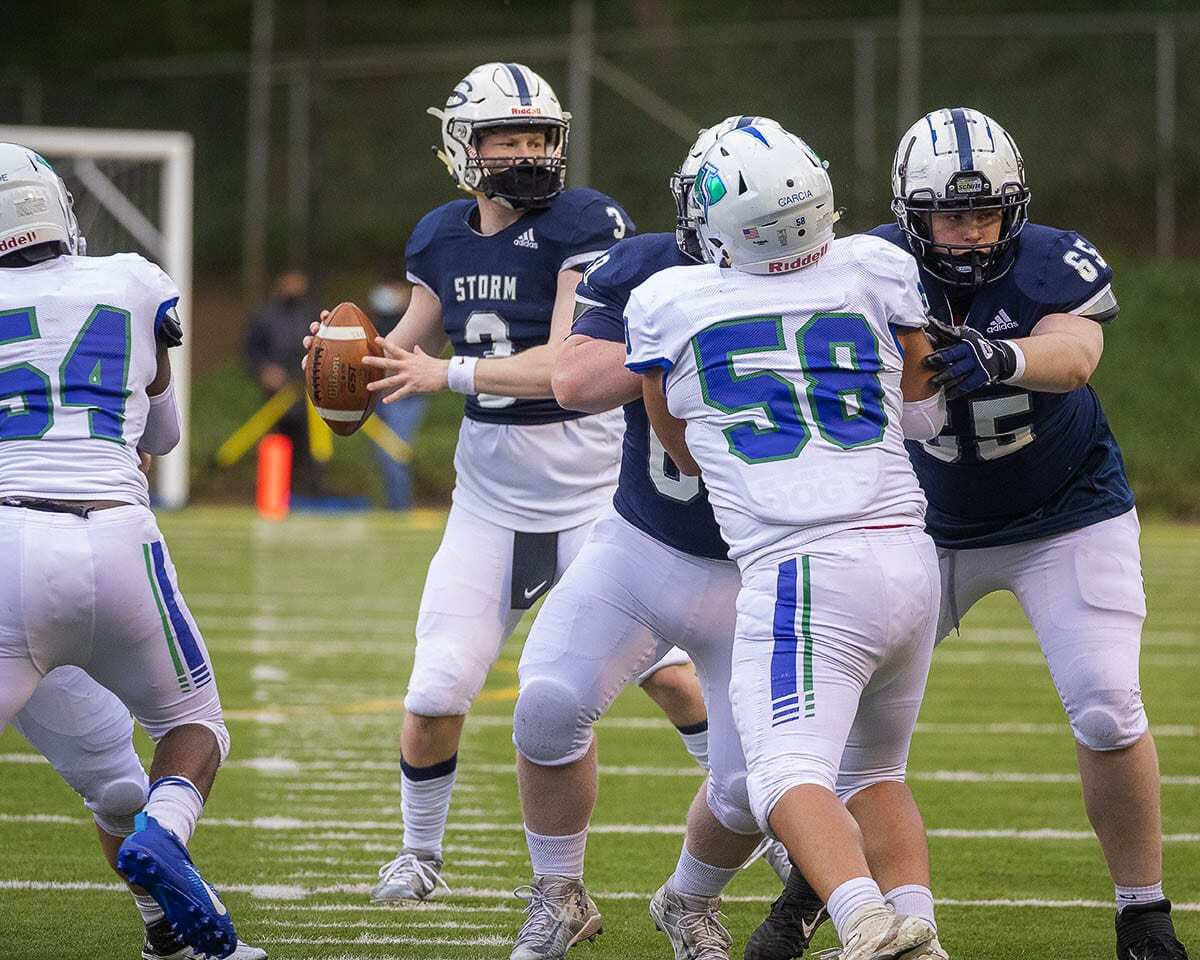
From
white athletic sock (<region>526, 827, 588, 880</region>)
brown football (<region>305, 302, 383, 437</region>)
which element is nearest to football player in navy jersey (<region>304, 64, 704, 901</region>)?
brown football (<region>305, 302, 383, 437</region>)

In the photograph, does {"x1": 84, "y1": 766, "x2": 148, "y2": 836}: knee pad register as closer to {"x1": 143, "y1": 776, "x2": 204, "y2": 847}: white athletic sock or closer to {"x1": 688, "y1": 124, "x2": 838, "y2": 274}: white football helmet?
{"x1": 143, "y1": 776, "x2": 204, "y2": 847}: white athletic sock

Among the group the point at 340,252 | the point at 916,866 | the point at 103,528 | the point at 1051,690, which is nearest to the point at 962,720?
the point at 1051,690

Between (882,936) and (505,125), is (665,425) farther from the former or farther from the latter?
(505,125)

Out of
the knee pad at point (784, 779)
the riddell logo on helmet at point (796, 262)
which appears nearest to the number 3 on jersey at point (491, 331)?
the riddell logo on helmet at point (796, 262)

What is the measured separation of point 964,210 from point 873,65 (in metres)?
13.8

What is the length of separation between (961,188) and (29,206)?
6.16 feet

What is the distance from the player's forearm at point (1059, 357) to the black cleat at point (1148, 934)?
1.10 m

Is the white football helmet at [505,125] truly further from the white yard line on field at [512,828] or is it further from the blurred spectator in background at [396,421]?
the blurred spectator in background at [396,421]

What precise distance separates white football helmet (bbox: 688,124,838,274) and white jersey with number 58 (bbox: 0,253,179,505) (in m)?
1.19

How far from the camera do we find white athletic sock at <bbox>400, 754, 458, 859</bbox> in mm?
4852

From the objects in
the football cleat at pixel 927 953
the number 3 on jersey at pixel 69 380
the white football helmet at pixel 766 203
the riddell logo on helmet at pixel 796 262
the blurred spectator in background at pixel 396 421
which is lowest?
the blurred spectator in background at pixel 396 421

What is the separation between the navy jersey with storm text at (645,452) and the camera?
4.03 metres

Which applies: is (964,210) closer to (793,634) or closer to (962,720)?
(793,634)

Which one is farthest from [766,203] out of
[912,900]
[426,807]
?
[426,807]
